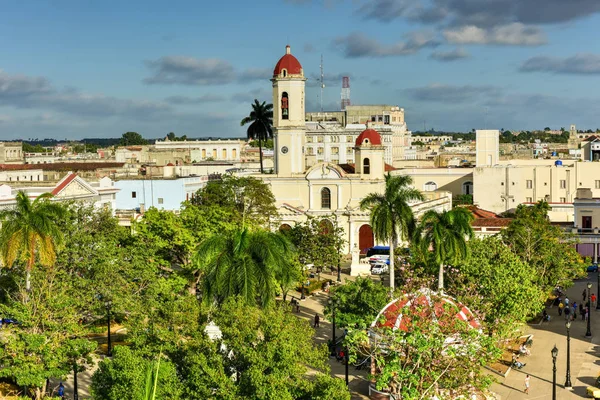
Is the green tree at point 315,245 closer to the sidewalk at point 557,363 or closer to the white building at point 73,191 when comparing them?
the white building at point 73,191

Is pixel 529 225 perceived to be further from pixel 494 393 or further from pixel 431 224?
pixel 494 393

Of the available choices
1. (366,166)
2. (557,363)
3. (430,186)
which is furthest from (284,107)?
(557,363)

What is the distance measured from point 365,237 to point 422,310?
4221 cm

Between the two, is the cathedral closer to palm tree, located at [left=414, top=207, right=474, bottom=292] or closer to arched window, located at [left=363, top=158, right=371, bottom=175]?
arched window, located at [left=363, top=158, right=371, bottom=175]

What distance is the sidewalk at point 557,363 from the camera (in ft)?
114

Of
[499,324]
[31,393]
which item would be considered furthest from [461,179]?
[31,393]

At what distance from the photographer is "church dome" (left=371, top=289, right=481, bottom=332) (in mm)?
28625

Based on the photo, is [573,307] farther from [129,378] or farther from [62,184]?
[62,184]

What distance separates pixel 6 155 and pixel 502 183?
79366 millimetres

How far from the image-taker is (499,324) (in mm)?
35125

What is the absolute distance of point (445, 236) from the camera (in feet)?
133

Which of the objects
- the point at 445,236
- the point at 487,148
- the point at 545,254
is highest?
the point at 487,148

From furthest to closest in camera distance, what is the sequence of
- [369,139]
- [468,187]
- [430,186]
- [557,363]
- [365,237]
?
[430,186] < [468,187] < [369,139] < [365,237] < [557,363]

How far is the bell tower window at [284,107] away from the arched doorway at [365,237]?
1221 centimetres
